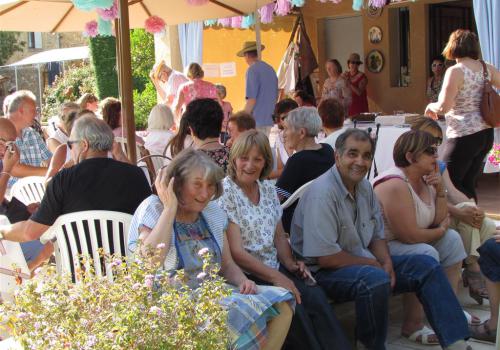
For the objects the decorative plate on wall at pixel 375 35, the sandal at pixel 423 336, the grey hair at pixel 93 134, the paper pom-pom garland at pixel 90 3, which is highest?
the decorative plate on wall at pixel 375 35

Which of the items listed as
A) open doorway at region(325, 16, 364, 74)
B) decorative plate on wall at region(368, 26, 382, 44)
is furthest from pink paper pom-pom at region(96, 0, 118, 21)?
open doorway at region(325, 16, 364, 74)

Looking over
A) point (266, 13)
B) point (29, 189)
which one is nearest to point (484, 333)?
point (29, 189)

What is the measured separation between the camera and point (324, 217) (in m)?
3.76

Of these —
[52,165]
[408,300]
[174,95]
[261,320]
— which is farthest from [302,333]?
[174,95]

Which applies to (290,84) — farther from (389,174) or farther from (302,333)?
(302,333)

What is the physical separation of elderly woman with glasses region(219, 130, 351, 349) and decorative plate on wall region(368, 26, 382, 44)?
26.0 ft

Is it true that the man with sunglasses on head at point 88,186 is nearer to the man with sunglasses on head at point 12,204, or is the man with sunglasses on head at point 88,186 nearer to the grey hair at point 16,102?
the man with sunglasses on head at point 12,204

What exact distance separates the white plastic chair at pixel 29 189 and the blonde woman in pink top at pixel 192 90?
11.2 feet

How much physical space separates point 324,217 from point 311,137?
3.21ft

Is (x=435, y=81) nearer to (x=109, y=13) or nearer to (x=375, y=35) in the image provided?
(x=375, y=35)

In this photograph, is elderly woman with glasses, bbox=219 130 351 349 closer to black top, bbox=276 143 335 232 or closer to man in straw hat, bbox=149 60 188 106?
black top, bbox=276 143 335 232

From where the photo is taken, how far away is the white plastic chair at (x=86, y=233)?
3.58 meters

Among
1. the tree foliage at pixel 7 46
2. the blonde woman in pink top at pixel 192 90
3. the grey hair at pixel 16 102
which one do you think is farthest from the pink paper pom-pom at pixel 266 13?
the tree foliage at pixel 7 46

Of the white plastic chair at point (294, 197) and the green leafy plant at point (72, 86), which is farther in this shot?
the green leafy plant at point (72, 86)
